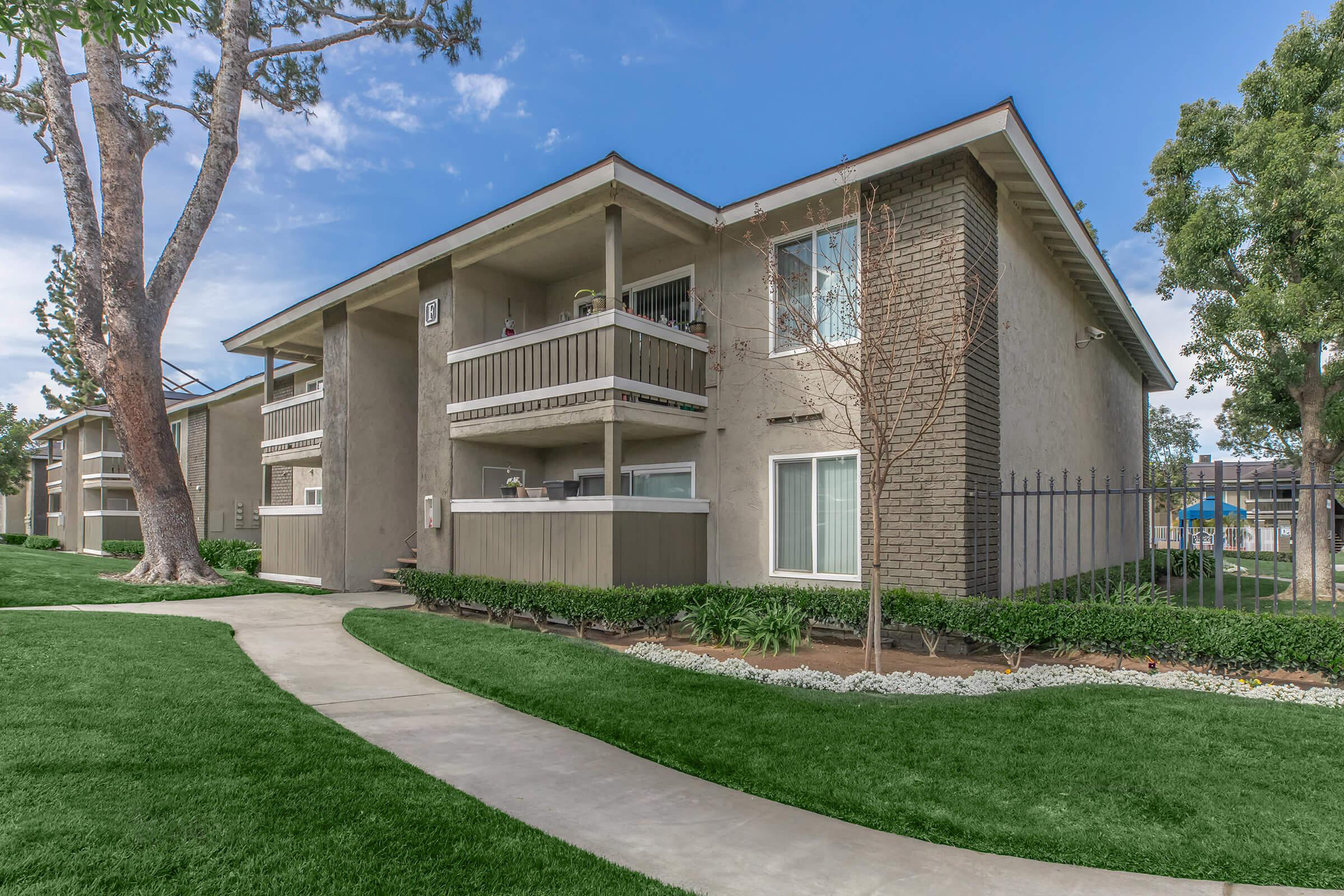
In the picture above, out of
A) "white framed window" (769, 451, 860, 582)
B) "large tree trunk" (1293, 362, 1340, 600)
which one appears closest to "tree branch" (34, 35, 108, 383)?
"white framed window" (769, 451, 860, 582)

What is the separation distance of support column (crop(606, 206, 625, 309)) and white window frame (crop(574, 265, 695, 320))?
3.59 ft

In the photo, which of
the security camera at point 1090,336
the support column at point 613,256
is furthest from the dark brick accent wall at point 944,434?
the security camera at point 1090,336

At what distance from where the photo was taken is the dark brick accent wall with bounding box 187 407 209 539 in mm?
25719

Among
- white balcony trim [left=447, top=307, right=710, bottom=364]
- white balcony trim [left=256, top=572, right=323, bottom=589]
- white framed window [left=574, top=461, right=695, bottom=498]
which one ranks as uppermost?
white balcony trim [left=447, top=307, right=710, bottom=364]

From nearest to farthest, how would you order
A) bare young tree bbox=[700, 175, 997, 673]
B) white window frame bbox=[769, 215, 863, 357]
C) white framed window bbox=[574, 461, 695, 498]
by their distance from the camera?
bare young tree bbox=[700, 175, 997, 673] → white window frame bbox=[769, 215, 863, 357] → white framed window bbox=[574, 461, 695, 498]

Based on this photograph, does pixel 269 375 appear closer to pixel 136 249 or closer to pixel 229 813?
pixel 136 249

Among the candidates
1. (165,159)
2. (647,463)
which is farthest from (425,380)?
(165,159)

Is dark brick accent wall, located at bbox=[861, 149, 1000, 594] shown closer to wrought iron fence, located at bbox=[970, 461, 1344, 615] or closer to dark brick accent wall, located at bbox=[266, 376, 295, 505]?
wrought iron fence, located at bbox=[970, 461, 1344, 615]

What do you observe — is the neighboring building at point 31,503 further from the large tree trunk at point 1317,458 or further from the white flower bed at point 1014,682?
the large tree trunk at point 1317,458

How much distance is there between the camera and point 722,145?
681 inches

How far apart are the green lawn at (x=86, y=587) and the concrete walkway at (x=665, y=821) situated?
8496 mm

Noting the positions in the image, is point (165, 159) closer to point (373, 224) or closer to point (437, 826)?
point (373, 224)

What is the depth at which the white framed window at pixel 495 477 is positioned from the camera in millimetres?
13328

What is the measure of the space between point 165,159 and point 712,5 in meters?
16.6
